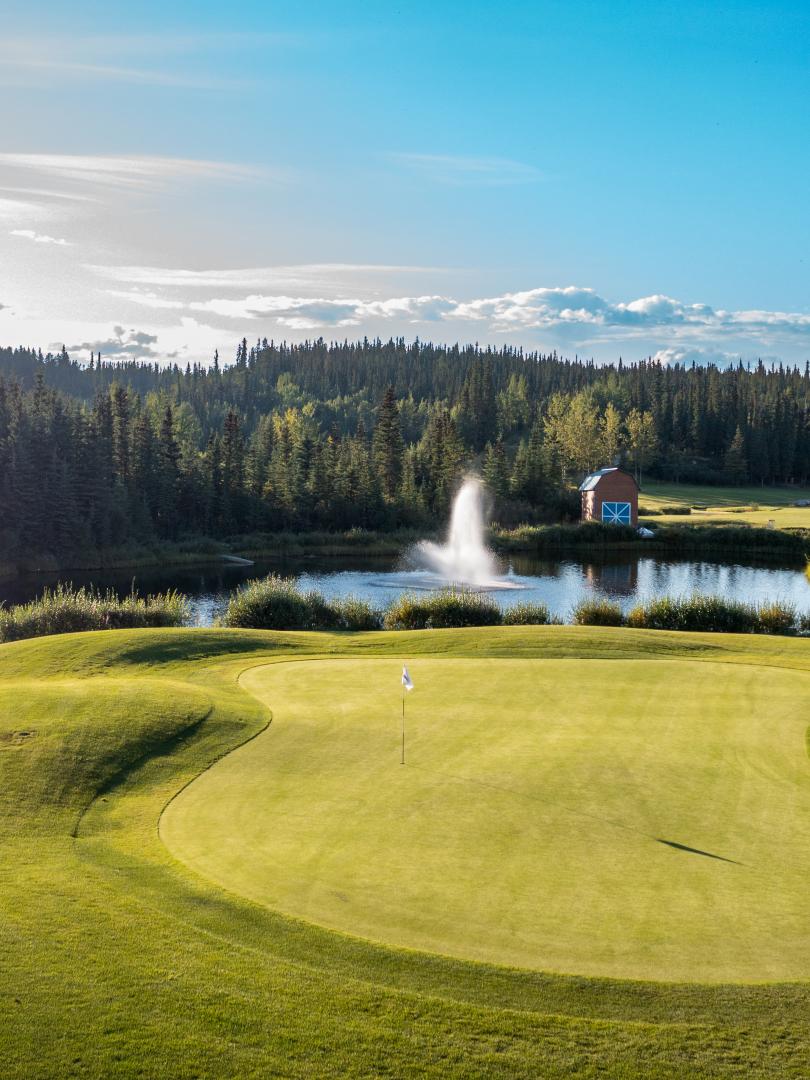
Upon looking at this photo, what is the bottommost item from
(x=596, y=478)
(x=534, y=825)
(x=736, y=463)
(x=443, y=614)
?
(x=443, y=614)

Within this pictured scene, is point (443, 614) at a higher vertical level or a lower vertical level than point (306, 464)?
lower

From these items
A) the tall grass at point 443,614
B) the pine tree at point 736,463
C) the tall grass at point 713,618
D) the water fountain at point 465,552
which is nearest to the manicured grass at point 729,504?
the pine tree at point 736,463

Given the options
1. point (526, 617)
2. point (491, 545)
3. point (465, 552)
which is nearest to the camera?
point (526, 617)

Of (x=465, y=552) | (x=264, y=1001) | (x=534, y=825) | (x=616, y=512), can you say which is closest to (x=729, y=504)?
(x=616, y=512)

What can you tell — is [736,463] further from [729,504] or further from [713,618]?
[713,618]

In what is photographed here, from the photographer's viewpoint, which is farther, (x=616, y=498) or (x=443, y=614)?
(x=616, y=498)

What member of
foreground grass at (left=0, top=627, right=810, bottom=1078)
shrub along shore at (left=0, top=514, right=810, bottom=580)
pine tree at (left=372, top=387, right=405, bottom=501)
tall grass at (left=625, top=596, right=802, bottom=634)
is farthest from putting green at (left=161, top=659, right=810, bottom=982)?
pine tree at (left=372, top=387, right=405, bottom=501)

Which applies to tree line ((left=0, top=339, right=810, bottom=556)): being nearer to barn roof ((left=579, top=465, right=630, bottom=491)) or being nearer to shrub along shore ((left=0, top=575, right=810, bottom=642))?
barn roof ((left=579, top=465, right=630, bottom=491))
